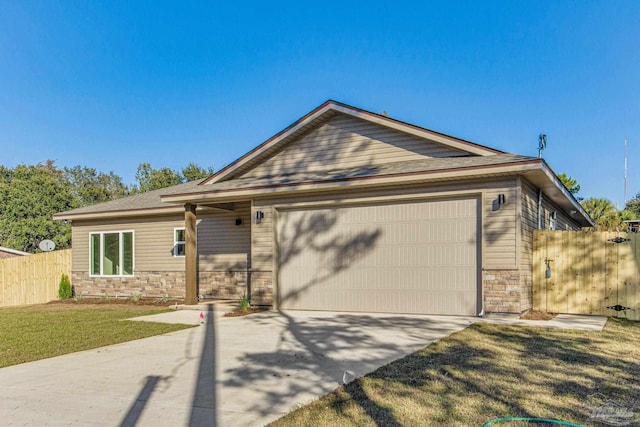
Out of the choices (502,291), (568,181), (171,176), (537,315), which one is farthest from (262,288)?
(171,176)

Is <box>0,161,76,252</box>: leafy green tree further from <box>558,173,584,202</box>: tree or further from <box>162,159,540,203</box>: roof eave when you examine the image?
<box>558,173,584,202</box>: tree

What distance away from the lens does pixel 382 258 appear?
33.5 feet

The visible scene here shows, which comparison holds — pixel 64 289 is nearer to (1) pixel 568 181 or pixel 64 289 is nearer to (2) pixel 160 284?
(2) pixel 160 284

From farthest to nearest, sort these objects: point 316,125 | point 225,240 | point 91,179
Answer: point 91,179 → point 225,240 → point 316,125

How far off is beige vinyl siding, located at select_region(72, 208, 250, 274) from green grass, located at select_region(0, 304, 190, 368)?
2.65m

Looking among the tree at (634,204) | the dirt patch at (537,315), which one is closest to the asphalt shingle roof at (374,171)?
the dirt patch at (537,315)

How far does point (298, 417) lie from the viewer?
3641 mm

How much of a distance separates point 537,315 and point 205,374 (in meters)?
6.95

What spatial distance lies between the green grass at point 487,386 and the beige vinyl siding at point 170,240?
27.5ft

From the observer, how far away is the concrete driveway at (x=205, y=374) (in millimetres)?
3848

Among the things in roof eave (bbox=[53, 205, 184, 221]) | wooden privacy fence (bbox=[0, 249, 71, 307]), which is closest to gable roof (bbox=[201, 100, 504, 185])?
roof eave (bbox=[53, 205, 184, 221])

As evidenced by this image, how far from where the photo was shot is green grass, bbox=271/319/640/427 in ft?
11.9

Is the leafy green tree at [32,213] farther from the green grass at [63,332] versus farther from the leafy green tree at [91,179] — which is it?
the green grass at [63,332]

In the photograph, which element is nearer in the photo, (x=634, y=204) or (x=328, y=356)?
(x=328, y=356)
